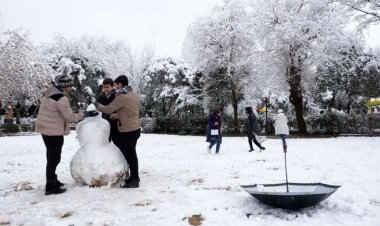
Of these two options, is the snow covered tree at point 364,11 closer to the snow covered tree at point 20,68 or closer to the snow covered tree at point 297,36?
the snow covered tree at point 297,36

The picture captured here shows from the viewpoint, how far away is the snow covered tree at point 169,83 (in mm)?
33750

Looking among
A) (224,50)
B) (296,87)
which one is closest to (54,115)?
(296,87)

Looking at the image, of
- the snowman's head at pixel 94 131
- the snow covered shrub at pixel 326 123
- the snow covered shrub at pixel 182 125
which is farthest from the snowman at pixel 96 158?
the snow covered shrub at pixel 326 123

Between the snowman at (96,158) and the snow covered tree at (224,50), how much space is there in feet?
61.5

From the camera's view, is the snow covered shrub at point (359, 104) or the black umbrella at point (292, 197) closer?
the black umbrella at point (292, 197)

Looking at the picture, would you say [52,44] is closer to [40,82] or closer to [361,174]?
[40,82]

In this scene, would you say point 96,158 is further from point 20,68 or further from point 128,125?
point 20,68

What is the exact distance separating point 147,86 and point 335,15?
66.5ft

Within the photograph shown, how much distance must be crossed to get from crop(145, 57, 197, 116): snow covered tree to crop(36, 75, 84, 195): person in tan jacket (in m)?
26.8

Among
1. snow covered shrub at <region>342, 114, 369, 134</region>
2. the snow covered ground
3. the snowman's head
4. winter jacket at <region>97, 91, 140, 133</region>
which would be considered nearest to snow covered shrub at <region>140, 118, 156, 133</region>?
snow covered shrub at <region>342, 114, 369, 134</region>

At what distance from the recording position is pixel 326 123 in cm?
2272

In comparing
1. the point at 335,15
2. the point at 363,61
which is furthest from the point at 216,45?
the point at 363,61

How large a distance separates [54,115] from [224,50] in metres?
20.8

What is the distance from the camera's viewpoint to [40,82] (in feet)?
75.1
